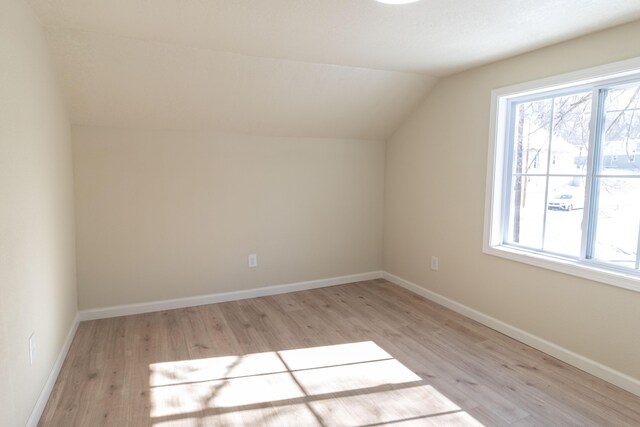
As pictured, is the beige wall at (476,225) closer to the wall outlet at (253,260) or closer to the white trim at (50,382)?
the wall outlet at (253,260)

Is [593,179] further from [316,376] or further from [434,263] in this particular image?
[316,376]

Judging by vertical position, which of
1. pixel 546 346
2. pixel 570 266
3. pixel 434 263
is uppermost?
pixel 570 266

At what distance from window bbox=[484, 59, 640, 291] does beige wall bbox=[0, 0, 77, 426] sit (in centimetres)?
309

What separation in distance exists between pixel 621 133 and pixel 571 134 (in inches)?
12.2

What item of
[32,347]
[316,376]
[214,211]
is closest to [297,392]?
[316,376]

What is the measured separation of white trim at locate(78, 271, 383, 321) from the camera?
3312 mm

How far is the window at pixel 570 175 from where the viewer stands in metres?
2.35

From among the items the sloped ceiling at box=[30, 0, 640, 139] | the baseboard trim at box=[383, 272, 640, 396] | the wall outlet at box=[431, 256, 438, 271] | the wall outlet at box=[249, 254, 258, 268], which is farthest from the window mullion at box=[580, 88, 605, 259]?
the wall outlet at box=[249, 254, 258, 268]

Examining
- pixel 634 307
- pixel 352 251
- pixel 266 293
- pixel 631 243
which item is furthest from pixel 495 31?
pixel 266 293

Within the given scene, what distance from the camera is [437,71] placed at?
333 cm

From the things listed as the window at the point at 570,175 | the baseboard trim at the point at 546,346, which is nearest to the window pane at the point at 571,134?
the window at the point at 570,175

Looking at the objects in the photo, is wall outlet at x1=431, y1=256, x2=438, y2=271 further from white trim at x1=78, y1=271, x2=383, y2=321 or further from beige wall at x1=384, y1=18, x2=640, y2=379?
white trim at x1=78, y1=271, x2=383, y2=321

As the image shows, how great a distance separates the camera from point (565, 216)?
Answer: 272 cm

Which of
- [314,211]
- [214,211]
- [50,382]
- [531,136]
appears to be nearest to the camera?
[50,382]
